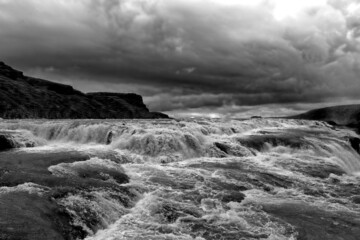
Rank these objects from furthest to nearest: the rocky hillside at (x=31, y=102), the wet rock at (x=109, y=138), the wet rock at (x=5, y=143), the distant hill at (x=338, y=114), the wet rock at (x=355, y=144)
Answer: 1. the distant hill at (x=338, y=114)
2. the rocky hillside at (x=31, y=102)
3. the wet rock at (x=355, y=144)
4. the wet rock at (x=109, y=138)
5. the wet rock at (x=5, y=143)

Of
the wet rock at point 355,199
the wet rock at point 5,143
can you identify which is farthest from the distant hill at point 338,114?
the wet rock at point 5,143

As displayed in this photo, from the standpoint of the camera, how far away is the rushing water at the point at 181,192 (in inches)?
461

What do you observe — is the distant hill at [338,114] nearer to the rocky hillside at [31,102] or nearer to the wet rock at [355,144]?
the wet rock at [355,144]

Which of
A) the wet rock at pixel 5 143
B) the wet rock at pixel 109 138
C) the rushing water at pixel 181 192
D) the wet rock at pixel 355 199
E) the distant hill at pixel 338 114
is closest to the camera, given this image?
the rushing water at pixel 181 192

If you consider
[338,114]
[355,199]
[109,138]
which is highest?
[338,114]

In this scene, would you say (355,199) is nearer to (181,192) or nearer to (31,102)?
(181,192)

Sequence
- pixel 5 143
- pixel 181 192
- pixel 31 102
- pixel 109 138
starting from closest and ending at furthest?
pixel 181 192 → pixel 5 143 → pixel 109 138 → pixel 31 102

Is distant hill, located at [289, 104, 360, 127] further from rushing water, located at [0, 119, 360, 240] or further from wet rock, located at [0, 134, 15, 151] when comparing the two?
wet rock, located at [0, 134, 15, 151]

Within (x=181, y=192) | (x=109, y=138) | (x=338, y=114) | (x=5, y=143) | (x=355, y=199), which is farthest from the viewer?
(x=338, y=114)

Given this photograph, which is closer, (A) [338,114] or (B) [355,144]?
(B) [355,144]

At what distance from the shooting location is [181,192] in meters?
16.1

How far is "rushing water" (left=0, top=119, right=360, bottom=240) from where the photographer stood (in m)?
11.7

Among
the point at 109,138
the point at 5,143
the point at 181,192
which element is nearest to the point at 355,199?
the point at 181,192

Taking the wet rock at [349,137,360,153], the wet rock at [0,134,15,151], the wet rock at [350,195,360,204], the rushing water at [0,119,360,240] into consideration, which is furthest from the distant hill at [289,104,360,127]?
Result: the wet rock at [0,134,15,151]
